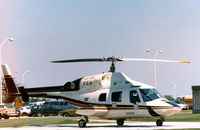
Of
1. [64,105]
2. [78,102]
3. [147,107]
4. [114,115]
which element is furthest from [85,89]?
[64,105]

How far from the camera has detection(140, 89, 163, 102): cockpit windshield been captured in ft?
82.0

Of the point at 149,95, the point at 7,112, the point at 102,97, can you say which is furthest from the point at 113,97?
the point at 7,112

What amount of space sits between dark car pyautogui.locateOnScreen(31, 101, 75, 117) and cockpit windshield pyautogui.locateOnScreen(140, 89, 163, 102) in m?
27.3

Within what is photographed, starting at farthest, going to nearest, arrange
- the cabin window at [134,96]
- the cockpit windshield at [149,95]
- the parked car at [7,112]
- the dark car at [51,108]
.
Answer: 1. the dark car at [51,108]
2. the parked car at [7,112]
3. the cabin window at [134,96]
4. the cockpit windshield at [149,95]

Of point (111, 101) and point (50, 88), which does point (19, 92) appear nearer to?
point (50, 88)

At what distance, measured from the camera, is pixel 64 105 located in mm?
51812

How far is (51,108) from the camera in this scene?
52.2 metres

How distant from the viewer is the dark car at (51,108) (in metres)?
51.8

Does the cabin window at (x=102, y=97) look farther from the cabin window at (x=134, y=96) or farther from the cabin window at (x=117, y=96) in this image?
the cabin window at (x=134, y=96)

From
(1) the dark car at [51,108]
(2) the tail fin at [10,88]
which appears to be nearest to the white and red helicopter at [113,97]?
(2) the tail fin at [10,88]

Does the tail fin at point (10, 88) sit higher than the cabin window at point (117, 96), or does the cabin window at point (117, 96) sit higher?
the tail fin at point (10, 88)

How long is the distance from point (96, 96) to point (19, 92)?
5.65 m

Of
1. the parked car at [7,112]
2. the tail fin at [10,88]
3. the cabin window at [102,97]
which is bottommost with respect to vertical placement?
the parked car at [7,112]

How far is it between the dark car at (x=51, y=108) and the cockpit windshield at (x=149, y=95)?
27299 mm
